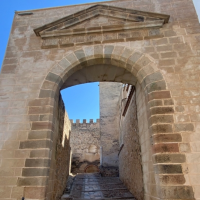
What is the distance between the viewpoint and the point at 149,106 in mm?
3197

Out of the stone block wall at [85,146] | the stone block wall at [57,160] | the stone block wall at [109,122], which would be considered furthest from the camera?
the stone block wall at [85,146]

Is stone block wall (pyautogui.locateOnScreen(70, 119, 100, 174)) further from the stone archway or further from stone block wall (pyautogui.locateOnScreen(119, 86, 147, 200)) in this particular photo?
the stone archway

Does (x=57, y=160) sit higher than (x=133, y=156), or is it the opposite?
(x=133, y=156)

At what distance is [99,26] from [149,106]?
7.05 feet

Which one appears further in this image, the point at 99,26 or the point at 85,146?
the point at 85,146

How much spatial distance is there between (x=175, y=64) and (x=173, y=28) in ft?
3.08

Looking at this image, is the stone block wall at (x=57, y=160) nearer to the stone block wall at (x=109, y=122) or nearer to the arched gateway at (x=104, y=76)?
the arched gateway at (x=104, y=76)

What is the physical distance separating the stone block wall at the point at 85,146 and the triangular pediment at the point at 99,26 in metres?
12.2

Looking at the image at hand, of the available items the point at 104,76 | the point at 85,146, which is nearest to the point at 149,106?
the point at 104,76

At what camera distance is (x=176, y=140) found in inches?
111

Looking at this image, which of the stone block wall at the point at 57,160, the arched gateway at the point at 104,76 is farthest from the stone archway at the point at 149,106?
the stone block wall at the point at 57,160

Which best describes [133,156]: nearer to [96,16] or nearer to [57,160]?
[57,160]

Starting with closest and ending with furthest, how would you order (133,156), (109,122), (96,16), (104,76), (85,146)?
1. (96,16)
2. (104,76)
3. (133,156)
4. (109,122)
5. (85,146)

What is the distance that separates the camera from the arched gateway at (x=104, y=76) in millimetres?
2814
